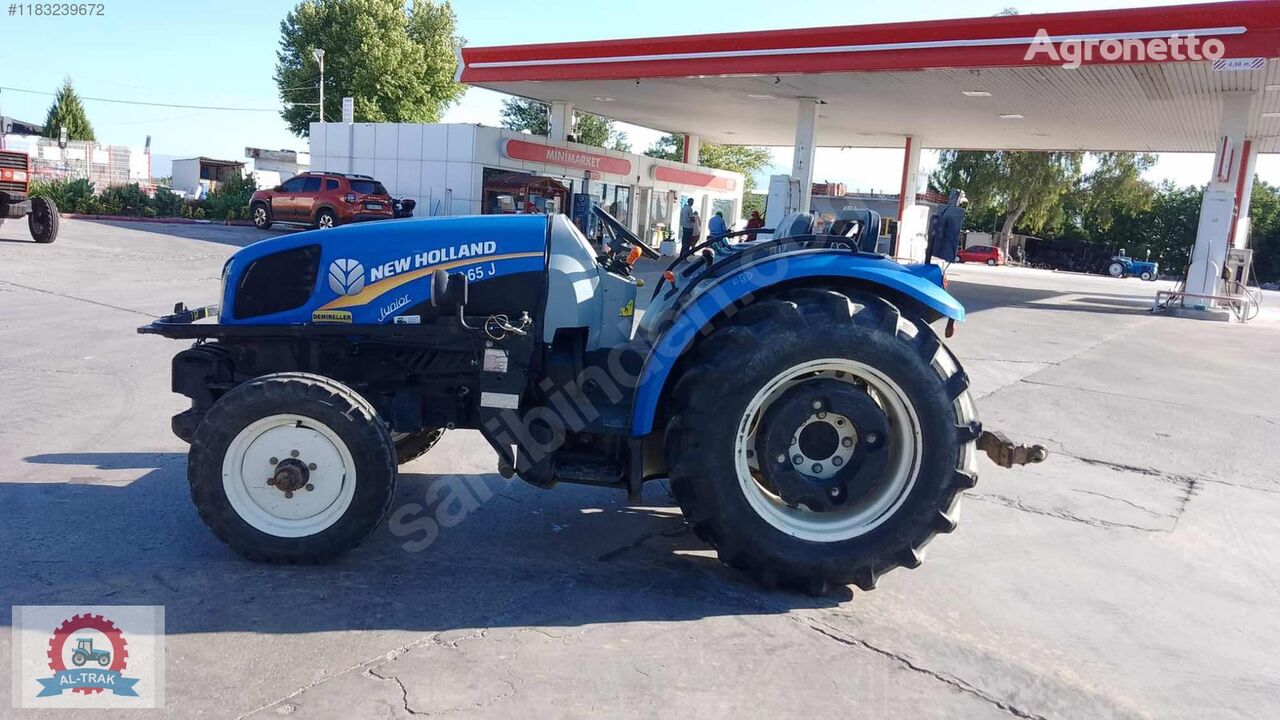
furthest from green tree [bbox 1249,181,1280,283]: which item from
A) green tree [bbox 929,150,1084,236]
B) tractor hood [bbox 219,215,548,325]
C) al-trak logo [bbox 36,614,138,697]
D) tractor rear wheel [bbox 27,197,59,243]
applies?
al-trak logo [bbox 36,614,138,697]

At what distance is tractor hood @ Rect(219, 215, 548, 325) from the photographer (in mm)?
3764

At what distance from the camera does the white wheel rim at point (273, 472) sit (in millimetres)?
3533

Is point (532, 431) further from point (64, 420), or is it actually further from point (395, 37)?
point (395, 37)

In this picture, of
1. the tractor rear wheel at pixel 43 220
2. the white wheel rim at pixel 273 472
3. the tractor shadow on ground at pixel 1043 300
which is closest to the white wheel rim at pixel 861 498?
the white wheel rim at pixel 273 472

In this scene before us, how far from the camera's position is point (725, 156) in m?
64.9

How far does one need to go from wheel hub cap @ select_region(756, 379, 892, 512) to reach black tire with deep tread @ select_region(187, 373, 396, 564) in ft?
5.22

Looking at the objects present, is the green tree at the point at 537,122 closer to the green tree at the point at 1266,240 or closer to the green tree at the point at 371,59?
the green tree at the point at 371,59

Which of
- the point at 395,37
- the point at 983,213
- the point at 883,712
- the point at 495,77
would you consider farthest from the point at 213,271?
the point at 983,213

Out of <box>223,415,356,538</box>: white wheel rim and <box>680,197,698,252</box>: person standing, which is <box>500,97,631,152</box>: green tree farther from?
<box>223,415,356,538</box>: white wheel rim

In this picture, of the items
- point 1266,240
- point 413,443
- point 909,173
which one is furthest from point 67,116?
point 1266,240

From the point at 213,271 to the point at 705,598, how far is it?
13931mm

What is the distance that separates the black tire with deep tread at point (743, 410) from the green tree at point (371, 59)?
1707 inches

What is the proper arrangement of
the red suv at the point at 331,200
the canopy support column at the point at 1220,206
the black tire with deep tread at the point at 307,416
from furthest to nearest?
the red suv at the point at 331,200
the canopy support column at the point at 1220,206
the black tire with deep tread at the point at 307,416

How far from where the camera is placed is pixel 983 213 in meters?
52.6
